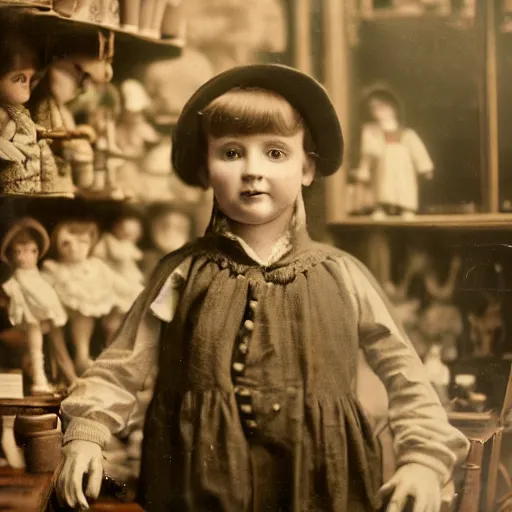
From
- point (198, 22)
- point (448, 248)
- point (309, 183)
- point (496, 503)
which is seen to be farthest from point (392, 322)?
point (198, 22)

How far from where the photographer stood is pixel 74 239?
6.13 feet

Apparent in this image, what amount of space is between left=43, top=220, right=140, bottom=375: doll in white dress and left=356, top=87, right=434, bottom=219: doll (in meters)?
0.60

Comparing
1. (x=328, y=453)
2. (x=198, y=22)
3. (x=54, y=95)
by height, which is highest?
(x=198, y=22)

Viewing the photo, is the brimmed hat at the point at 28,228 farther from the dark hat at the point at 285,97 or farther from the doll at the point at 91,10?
the doll at the point at 91,10

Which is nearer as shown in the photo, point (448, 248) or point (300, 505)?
point (300, 505)

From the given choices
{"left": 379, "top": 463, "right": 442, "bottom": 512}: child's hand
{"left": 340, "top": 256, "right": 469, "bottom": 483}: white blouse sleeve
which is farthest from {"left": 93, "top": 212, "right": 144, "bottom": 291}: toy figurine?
{"left": 379, "top": 463, "right": 442, "bottom": 512}: child's hand

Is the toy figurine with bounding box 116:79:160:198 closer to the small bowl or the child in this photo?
the child

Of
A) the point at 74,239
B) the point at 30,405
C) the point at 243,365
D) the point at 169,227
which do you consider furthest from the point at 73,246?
the point at 243,365

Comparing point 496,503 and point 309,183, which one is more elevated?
point 309,183

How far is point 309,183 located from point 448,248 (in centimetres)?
35

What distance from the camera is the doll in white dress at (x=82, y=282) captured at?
185cm

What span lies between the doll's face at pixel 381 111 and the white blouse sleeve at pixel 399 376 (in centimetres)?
33

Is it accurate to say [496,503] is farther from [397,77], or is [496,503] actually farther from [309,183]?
[397,77]

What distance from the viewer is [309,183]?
1844 millimetres
